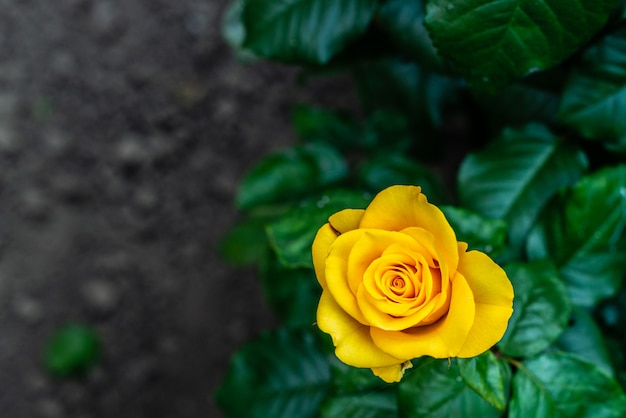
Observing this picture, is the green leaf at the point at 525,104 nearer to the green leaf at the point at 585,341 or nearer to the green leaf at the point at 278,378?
the green leaf at the point at 585,341

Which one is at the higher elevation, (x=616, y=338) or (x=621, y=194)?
(x=621, y=194)

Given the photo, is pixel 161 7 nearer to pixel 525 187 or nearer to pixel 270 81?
pixel 270 81

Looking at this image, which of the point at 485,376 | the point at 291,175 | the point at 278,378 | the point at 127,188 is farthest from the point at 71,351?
the point at 485,376

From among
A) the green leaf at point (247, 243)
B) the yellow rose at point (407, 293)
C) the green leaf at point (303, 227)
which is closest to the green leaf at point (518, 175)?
the green leaf at point (303, 227)

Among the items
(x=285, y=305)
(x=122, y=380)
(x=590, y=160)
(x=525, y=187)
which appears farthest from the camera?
(x=122, y=380)

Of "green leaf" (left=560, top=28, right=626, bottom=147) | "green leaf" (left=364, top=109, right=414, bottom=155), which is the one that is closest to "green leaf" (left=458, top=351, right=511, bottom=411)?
"green leaf" (left=560, top=28, right=626, bottom=147)

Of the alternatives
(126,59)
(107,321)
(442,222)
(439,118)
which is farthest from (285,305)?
(126,59)

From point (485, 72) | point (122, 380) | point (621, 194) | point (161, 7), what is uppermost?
point (485, 72)
